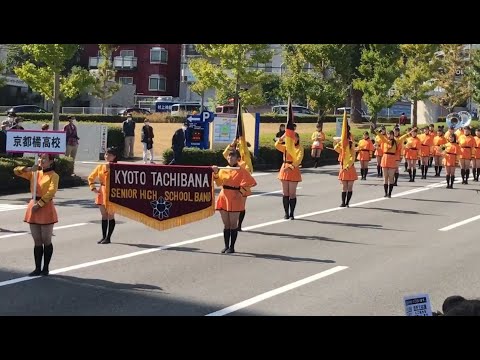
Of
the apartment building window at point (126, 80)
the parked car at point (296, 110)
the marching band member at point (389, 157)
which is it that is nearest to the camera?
the marching band member at point (389, 157)

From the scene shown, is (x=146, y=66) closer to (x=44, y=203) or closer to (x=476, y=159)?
(x=476, y=159)

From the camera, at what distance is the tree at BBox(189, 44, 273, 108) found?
37094 millimetres

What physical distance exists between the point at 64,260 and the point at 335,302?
5053 mm

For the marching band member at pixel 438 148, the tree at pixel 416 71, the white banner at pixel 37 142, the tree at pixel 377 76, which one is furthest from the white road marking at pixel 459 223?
the tree at pixel 416 71

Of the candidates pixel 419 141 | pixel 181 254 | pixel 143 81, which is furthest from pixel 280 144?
pixel 143 81

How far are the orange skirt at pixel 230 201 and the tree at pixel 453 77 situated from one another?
4082 centimetres

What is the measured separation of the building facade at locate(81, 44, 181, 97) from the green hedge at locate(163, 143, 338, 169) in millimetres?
30906

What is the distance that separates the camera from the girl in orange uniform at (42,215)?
12.7 m

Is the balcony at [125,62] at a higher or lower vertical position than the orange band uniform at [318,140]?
higher

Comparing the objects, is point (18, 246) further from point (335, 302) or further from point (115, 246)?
point (335, 302)

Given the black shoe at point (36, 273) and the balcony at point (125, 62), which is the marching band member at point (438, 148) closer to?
the black shoe at point (36, 273)

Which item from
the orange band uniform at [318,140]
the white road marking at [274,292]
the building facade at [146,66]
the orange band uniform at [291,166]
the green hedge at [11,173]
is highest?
the building facade at [146,66]
